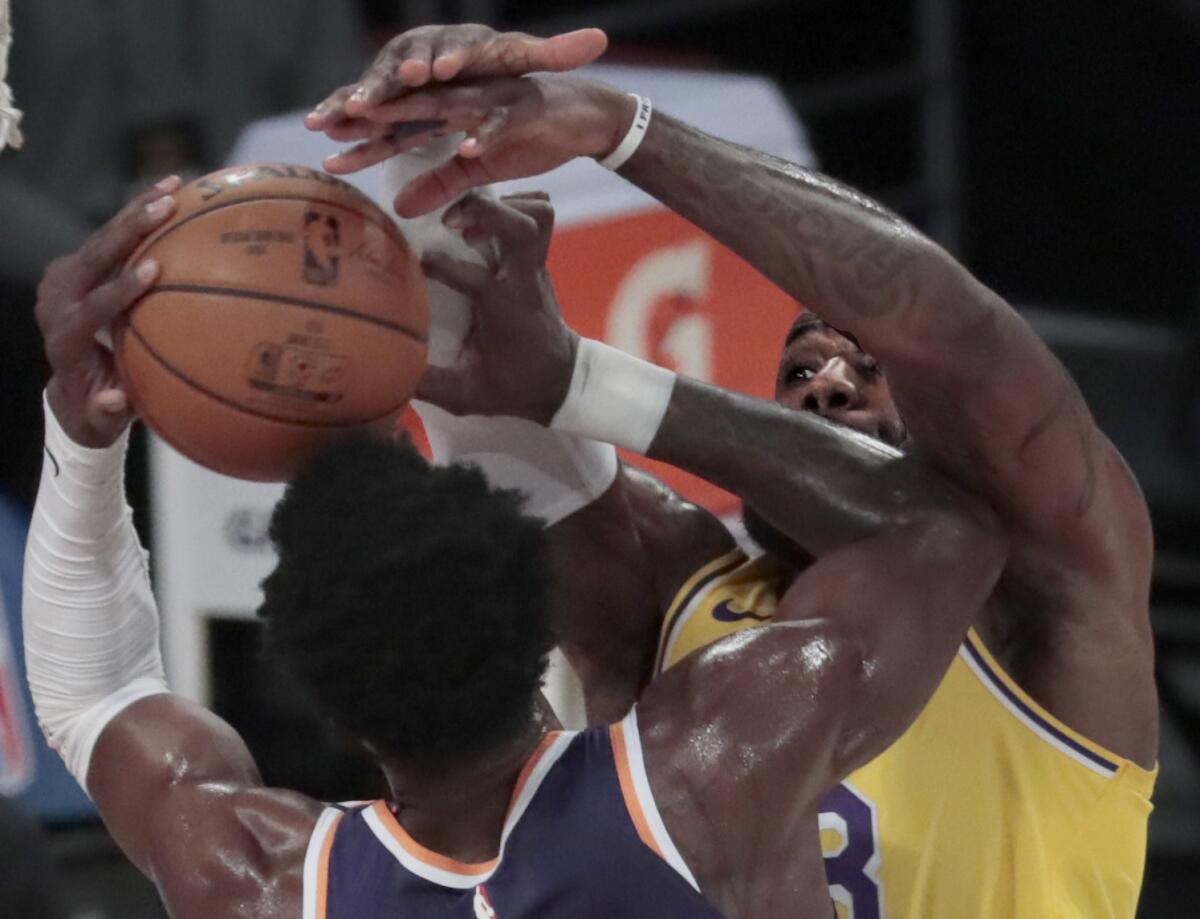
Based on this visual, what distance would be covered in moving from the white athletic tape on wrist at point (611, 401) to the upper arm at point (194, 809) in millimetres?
596

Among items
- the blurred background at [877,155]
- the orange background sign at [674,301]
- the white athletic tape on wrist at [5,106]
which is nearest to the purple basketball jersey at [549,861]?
the white athletic tape on wrist at [5,106]

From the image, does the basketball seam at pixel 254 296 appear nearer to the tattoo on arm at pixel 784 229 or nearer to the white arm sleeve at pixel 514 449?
the white arm sleeve at pixel 514 449

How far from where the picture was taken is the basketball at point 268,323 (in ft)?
6.55

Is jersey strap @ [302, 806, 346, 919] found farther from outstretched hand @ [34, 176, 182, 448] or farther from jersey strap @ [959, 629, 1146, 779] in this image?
jersey strap @ [959, 629, 1146, 779]

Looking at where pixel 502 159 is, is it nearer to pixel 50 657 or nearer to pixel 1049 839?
pixel 50 657

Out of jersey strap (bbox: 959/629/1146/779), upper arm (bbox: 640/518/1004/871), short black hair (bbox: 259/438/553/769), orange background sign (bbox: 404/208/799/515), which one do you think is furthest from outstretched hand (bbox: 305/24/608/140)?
orange background sign (bbox: 404/208/799/515)

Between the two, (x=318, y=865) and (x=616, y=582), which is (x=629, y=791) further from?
(x=616, y=582)

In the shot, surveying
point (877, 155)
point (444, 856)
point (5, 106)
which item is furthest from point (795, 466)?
point (877, 155)

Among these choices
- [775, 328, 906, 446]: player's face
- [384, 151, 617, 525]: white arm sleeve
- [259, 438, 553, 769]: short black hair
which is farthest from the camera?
[775, 328, 906, 446]: player's face

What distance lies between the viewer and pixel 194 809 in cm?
212

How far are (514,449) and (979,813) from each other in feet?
2.65

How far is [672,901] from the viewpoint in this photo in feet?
6.22

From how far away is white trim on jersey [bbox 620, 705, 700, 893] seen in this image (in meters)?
1.91

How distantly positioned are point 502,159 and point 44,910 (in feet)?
5.56
